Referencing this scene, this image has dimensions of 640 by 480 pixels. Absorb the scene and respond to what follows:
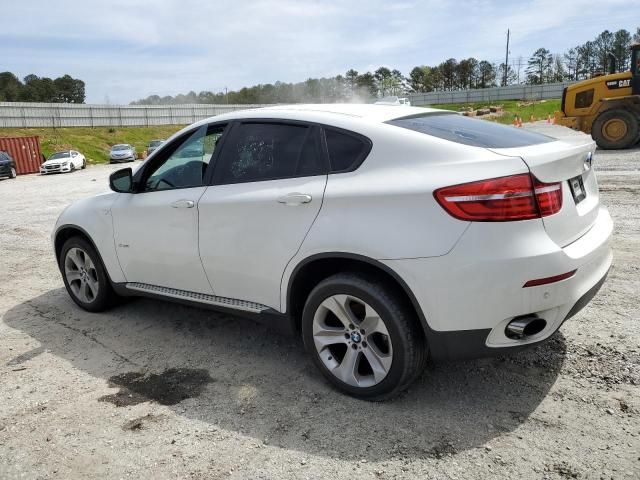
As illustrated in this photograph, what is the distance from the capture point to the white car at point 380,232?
104 inches

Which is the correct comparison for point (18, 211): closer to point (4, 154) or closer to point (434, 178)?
point (434, 178)

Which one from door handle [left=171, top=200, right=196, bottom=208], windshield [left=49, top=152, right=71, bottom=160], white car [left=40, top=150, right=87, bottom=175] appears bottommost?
white car [left=40, top=150, right=87, bottom=175]

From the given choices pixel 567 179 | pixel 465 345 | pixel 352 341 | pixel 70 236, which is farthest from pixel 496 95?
pixel 465 345

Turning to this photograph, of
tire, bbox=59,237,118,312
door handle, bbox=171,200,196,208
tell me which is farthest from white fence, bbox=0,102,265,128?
door handle, bbox=171,200,196,208

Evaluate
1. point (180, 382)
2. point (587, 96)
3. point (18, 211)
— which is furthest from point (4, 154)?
point (180, 382)

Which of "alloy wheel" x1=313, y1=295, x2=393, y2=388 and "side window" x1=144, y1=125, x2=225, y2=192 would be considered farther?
"side window" x1=144, y1=125, x2=225, y2=192

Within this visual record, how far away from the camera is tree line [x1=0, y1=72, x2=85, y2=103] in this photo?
80.6 m

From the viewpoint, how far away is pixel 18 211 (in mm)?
12703

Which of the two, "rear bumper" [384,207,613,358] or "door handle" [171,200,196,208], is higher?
"door handle" [171,200,196,208]

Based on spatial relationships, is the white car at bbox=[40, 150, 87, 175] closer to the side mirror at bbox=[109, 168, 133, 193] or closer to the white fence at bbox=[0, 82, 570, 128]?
the white fence at bbox=[0, 82, 570, 128]

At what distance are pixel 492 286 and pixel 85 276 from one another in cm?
379

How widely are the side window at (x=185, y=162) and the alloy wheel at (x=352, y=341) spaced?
4.72 ft

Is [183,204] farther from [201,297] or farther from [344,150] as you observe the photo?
[344,150]

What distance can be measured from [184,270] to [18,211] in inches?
425
